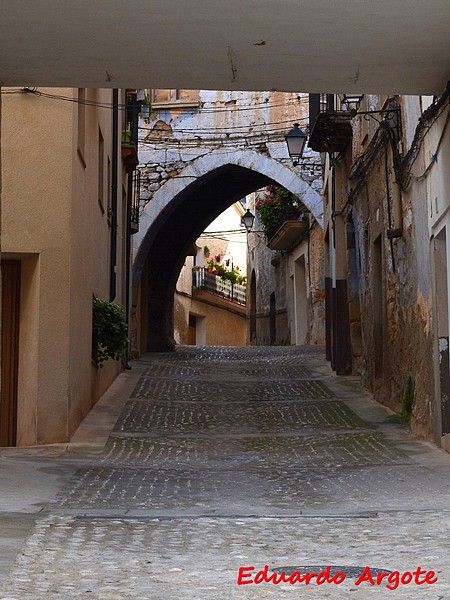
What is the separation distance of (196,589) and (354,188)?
13.1 metres

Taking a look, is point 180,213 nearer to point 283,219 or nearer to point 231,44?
point 283,219

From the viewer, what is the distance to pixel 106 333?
1344 cm

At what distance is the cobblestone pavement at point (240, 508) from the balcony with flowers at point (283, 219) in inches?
582

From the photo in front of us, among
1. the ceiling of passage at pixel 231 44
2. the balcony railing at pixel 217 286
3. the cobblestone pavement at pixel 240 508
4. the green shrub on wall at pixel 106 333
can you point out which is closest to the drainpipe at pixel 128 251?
the green shrub on wall at pixel 106 333

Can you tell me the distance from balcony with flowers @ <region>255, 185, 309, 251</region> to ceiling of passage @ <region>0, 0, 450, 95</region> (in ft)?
63.5

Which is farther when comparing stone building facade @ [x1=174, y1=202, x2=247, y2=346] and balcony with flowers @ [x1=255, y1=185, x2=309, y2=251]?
stone building facade @ [x1=174, y1=202, x2=247, y2=346]

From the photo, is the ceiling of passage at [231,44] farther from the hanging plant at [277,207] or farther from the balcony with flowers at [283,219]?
the hanging plant at [277,207]

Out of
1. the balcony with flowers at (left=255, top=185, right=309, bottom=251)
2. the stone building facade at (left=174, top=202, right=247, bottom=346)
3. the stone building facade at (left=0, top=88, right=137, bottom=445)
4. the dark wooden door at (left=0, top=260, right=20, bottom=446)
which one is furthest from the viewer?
the stone building facade at (left=174, top=202, right=247, bottom=346)

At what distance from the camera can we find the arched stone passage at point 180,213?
85.5ft

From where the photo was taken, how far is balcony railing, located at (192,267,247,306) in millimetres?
41938

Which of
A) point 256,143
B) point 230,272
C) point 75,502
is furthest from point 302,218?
point 75,502

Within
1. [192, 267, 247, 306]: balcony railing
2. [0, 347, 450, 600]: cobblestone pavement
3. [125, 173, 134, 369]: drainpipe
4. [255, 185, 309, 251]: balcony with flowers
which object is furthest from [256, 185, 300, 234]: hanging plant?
[0, 347, 450, 600]: cobblestone pavement

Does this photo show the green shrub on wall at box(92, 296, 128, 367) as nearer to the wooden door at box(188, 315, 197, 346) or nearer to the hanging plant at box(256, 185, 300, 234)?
the hanging plant at box(256, 185, 300, 234)

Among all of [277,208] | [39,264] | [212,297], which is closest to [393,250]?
[39,264]
